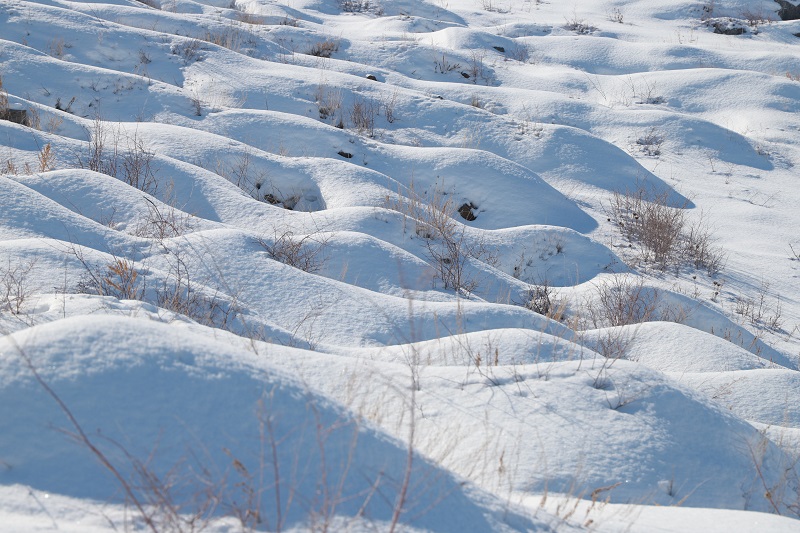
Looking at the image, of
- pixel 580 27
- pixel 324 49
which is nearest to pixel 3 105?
pixel 324 49

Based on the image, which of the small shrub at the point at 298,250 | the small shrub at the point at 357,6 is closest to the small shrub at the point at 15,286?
the small shrub at the point at 298,250

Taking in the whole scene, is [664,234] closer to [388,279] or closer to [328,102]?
[388,279]

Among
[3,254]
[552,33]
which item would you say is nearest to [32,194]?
[3,254]

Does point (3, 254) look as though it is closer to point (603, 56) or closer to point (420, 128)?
point (420, 128)

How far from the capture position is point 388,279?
425cm

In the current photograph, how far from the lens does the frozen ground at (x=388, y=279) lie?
5.76 ft

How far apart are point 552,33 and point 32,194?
10.3 m

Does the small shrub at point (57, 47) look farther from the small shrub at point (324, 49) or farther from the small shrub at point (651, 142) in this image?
the small shrub at point (651, 142)

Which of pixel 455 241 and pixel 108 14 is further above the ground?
pixel 108 14

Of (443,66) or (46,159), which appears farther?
(443,66)

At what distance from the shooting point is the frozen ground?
69.1 inches

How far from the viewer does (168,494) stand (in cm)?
155

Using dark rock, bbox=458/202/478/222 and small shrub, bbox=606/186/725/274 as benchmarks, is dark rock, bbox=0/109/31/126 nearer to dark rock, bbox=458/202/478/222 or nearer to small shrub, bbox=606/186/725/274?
dark rock, bbox=458/202/478/222

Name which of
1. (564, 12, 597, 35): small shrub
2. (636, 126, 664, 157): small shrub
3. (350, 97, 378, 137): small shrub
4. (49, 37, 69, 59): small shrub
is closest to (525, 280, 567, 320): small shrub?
(350, 97, 378, 137): small shrub
